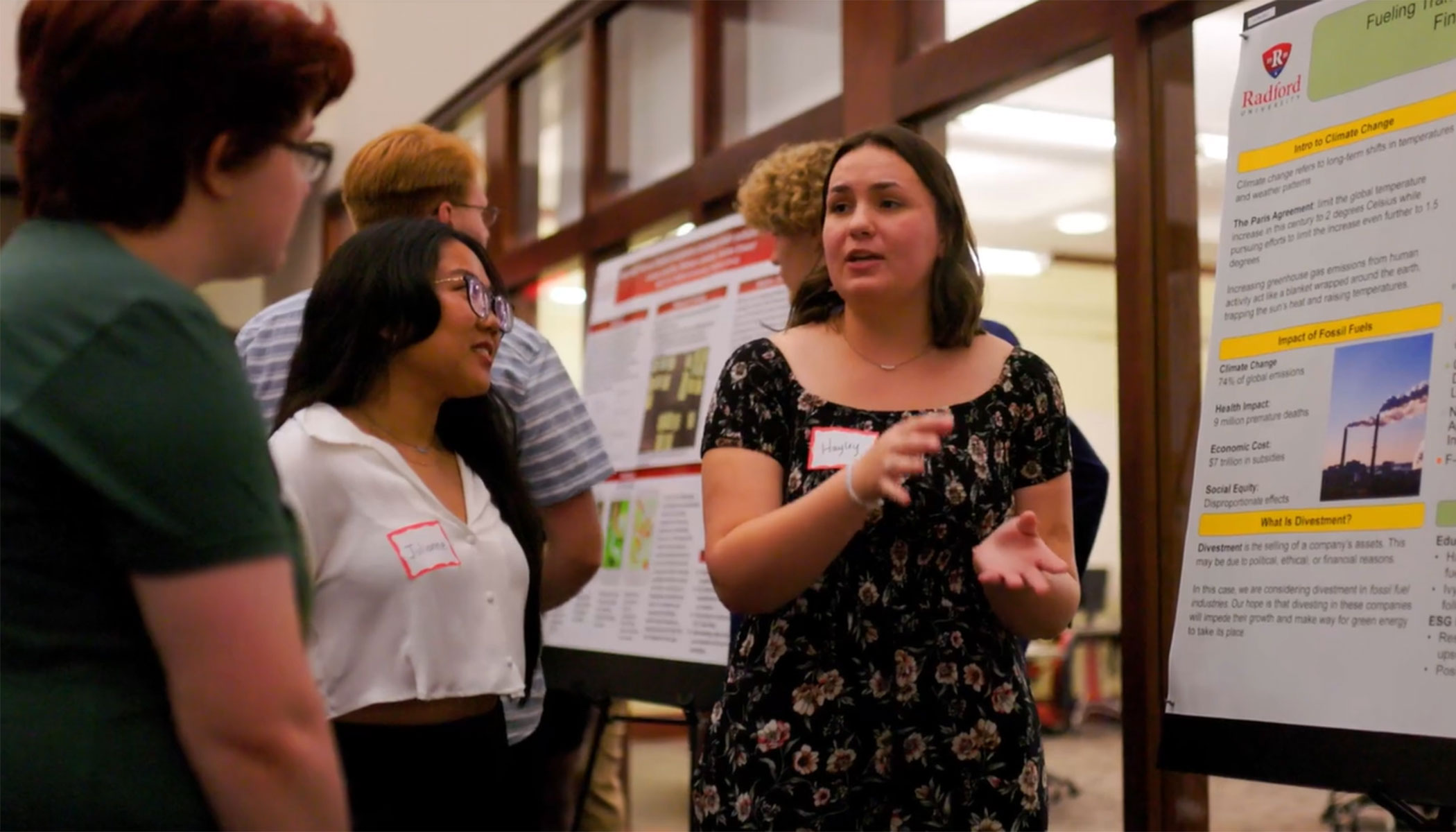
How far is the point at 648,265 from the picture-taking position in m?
3.76

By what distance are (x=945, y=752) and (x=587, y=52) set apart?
12.4 ft

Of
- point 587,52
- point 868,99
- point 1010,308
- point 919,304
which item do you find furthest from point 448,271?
point 1010,308

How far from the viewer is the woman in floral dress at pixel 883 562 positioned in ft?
5.57

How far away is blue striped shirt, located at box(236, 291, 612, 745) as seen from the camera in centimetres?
216

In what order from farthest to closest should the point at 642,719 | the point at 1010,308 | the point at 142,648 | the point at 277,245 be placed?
the point at 1010,308
the point at 642,719
the point at 277,245
the point at 142,648

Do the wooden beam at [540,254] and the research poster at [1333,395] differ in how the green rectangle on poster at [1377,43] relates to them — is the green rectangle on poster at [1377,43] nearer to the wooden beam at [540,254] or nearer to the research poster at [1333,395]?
the research poster at [1333,395]

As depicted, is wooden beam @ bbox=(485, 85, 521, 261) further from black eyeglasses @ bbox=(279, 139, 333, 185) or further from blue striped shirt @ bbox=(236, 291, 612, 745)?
black eyeglasses @ bbox=(279, 139, 333, 185)

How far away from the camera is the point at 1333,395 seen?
188 centimetres

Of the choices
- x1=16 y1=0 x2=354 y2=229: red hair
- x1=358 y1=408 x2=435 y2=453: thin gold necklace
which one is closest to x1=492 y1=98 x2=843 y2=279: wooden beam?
x1=358 y1=408 x2=435 y2=453: thin gold necklace

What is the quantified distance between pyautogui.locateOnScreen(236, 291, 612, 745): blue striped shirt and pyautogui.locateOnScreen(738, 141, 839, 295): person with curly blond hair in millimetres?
473

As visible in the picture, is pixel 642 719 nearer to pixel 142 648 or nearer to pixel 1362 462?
pixel 1362 462

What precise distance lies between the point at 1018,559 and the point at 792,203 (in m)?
1.02

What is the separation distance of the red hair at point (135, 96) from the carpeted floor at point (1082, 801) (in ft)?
12.9

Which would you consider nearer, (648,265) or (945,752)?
(945,752)
